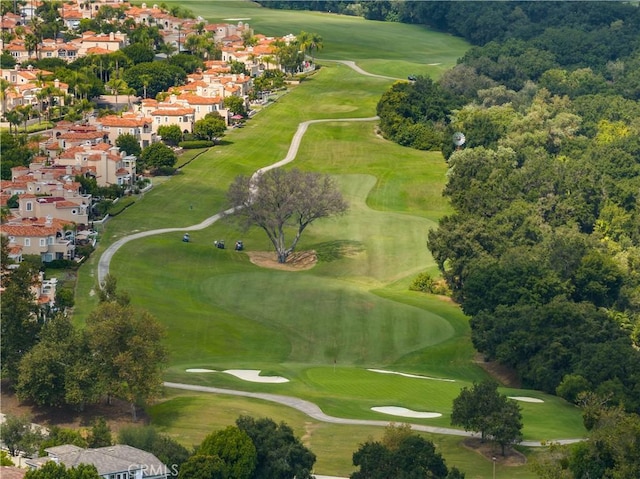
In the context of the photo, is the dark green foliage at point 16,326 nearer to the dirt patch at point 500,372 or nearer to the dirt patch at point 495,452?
the dirt patch at point 495,452

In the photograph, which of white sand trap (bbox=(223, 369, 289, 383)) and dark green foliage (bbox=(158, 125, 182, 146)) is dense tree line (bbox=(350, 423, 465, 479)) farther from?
dark green foliage (bbox=(158, 125, 182, 146))

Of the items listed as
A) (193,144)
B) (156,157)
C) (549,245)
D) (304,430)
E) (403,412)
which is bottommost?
(193,144)

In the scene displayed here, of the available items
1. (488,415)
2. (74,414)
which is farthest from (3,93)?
(488,415)

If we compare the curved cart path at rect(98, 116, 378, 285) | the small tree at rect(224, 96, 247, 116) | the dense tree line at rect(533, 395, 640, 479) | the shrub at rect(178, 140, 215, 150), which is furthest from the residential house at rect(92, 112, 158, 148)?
the dense tree line at rect(533, 395, 640, 479)

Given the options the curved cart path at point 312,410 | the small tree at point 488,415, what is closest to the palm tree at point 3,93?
the curved cart path at point 312,410

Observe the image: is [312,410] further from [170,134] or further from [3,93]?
[3,93]

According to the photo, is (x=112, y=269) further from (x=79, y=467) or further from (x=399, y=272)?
(x=79, y=467)

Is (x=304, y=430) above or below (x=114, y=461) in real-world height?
below
